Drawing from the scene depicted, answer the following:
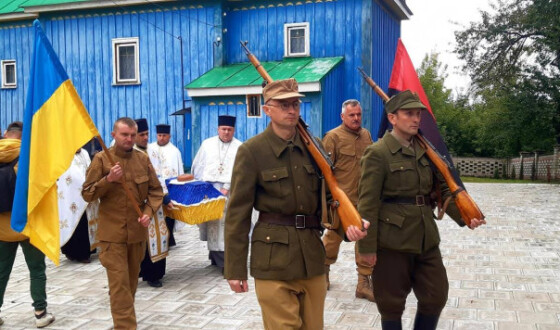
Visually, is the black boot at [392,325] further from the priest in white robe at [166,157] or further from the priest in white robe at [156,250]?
the priest in white robe at [166,157]

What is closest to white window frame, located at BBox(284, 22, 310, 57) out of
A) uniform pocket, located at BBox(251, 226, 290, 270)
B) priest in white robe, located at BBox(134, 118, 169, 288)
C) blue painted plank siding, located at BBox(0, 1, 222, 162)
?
blue painted plank siding, located at BBox(0, 1, 222, 162)

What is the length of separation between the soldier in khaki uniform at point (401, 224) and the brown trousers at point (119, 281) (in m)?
2.31

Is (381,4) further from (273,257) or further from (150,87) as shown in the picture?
(273,257)

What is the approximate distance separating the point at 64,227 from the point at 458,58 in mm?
22249

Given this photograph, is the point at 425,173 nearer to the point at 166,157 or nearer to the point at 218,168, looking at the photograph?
the point at 218,168

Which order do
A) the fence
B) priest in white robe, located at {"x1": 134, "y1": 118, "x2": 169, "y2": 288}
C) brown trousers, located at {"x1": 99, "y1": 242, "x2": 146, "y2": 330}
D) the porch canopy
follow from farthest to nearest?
the fence
the porch canopy
priest in white robe, located at {"x1": 134, "y1": 118, "x2": 169, "y2": 288}
brown trousers, located at {"x1": 99, "y1": 242, "x2": 146, "y2": 330}

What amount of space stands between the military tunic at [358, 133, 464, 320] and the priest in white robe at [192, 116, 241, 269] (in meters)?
3.93

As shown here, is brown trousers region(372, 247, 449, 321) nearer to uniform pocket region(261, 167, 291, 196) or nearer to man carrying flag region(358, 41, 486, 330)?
man carrying flag region(358, 41, 486, 330)

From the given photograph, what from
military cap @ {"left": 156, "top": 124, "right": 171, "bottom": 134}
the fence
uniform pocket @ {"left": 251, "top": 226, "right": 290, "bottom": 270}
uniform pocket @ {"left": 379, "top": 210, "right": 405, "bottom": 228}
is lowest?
the fence

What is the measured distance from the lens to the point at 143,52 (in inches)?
637

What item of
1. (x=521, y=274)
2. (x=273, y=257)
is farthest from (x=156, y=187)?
(x=521, y=274)

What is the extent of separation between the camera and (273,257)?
11.5 ft

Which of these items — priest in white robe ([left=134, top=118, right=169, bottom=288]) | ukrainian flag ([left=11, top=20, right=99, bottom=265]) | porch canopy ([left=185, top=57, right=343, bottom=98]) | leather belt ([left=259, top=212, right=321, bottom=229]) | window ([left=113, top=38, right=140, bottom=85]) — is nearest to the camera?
leather belt ([left=259, top=212, right=321, bottom=229])

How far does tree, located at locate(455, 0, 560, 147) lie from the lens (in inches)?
910
